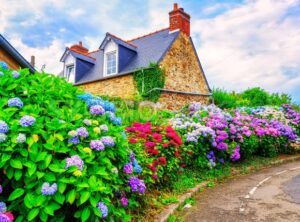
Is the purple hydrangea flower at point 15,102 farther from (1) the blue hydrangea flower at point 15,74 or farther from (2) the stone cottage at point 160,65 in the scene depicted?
(2) the stone cottage at point 160,65

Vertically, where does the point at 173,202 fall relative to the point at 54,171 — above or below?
below

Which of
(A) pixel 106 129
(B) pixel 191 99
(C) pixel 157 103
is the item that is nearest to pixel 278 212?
(A) pixel 106 129

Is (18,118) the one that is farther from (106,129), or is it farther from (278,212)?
(278,212)

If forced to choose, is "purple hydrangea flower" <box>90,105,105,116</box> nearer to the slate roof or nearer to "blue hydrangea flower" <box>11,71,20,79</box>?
"blue hydrangea flower" <box>11,71,20,79</box>

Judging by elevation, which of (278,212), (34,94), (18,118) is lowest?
(278,212)

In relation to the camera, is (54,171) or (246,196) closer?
(54,171)

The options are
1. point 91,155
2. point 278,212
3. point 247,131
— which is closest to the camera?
point 91,155

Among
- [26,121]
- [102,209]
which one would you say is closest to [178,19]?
[26,121]

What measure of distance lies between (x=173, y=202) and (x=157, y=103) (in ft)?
36.8

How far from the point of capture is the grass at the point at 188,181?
4964 mm

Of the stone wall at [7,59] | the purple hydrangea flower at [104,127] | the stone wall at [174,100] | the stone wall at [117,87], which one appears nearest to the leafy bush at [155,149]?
the purple hydrangea flower at [104,127]

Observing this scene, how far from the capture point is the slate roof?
17.3 metres

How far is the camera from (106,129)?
3309 mm

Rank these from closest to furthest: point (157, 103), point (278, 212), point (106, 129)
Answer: point (106, 129) → point (278, 212) → point (157, 103)
